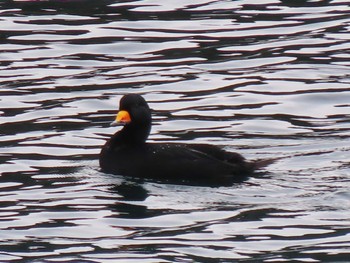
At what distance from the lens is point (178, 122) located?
51.9ft

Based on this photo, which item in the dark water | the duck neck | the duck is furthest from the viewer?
the duck neck

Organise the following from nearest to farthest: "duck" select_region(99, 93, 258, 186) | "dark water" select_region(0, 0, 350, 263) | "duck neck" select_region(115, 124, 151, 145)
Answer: "dark water" select_region(0, 0, 350, 263), "duck" select_region(99, 93, 258, 186), "duck neck" select_region(115, 124, 151, 145)

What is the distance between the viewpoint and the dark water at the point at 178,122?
1151cm

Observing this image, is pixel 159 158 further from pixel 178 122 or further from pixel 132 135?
pixel 178 122

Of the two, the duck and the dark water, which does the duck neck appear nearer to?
the duck

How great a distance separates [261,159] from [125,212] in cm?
232

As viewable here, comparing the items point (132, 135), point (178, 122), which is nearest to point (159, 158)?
point (132, 135)

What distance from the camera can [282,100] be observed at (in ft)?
54.9

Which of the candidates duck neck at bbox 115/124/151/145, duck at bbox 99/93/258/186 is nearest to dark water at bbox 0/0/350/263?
duck at bbox 99/93/258/186

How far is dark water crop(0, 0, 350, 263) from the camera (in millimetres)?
11508

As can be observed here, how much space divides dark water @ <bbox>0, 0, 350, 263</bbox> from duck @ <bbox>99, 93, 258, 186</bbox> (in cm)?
16

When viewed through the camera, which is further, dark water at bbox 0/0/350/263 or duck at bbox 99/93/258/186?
duck at bbox 99/93/258/186

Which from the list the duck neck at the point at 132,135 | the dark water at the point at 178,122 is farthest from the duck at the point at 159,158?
the dark water at the point at 178,122

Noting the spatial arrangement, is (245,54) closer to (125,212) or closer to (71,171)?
(71,171)
